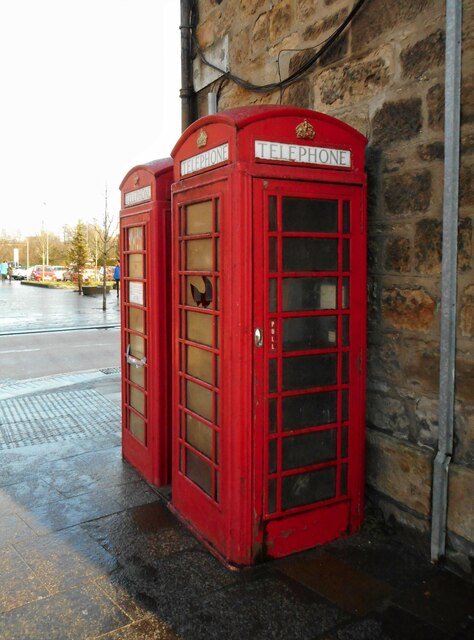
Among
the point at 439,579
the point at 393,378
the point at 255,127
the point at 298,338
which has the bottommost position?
the point at 439,579

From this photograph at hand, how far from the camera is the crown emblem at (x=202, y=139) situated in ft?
11.9

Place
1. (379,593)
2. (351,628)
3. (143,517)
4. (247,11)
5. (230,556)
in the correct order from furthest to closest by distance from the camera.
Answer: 1. (247,11)
2. (143,517)
3. (230,556)
4. (379,593)
5. (351,628)

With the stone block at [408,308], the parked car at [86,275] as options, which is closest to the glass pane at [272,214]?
the stone block at [408,308]

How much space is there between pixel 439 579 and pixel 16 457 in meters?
4.07

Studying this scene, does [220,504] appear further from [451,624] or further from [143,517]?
[451,624]

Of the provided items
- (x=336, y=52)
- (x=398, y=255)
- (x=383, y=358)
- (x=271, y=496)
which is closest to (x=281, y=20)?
(x=336, y=52)

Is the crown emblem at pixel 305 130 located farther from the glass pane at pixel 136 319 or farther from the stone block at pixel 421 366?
the glass pane at pixel 136 319

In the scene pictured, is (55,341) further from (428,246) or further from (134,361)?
(428,246)

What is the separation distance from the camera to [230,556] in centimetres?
354

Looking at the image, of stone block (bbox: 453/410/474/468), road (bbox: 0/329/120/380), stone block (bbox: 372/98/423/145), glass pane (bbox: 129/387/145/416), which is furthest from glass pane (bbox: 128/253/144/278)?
road (bbox: 0/329/120/380)

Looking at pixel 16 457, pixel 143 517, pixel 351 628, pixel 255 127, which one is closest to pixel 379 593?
pixel 351 628

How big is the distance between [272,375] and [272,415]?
0.84ft

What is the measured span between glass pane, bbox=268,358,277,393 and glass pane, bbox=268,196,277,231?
818 mm

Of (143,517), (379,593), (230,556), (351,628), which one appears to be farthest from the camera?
(143,517)
